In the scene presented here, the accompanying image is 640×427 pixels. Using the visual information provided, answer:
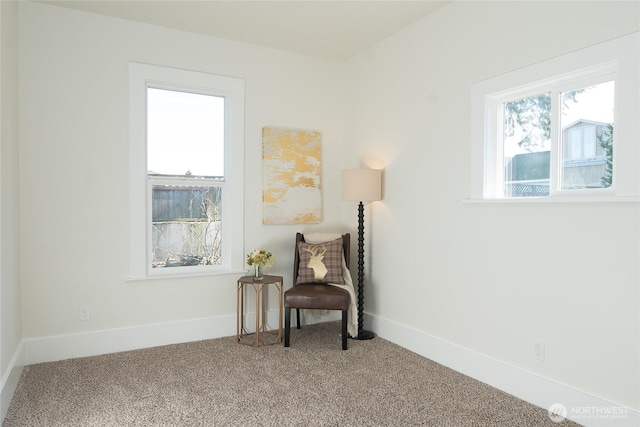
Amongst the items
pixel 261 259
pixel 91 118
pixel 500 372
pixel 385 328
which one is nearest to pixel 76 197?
pixel 91 118

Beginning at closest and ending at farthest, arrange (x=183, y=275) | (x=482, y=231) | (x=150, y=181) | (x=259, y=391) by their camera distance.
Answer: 1. (x=259, y=391)
2. (x=482, y=231)
3. (x=150, y=181)
4. (x=183, y=275)

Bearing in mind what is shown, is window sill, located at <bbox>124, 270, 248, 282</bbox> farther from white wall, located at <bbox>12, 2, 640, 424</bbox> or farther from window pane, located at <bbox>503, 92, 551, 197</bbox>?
window pane, located at <bbox>503, 92, 551, 197</bbox>

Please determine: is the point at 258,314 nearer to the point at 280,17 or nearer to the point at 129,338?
the point at 129,338

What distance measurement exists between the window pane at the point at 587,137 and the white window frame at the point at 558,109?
0.14 feet

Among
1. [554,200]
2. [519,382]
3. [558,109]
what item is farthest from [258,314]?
[558,109]

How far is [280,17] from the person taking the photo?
138 inches

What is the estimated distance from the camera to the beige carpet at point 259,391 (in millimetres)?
2438

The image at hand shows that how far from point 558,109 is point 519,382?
169cm

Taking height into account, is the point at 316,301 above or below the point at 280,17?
below

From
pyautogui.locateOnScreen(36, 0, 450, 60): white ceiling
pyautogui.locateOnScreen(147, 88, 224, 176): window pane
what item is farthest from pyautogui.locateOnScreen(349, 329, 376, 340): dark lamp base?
pyautogui.locateOnScreen(36, 0, 450, 60): white ceiling

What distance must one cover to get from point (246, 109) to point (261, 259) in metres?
1.40

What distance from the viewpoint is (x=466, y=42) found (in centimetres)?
313

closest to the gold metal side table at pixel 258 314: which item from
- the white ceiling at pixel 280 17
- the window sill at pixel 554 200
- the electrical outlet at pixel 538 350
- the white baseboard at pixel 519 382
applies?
the white baseboard at pixel 519 382

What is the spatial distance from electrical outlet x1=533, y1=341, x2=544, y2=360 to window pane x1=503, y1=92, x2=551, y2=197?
910mm
